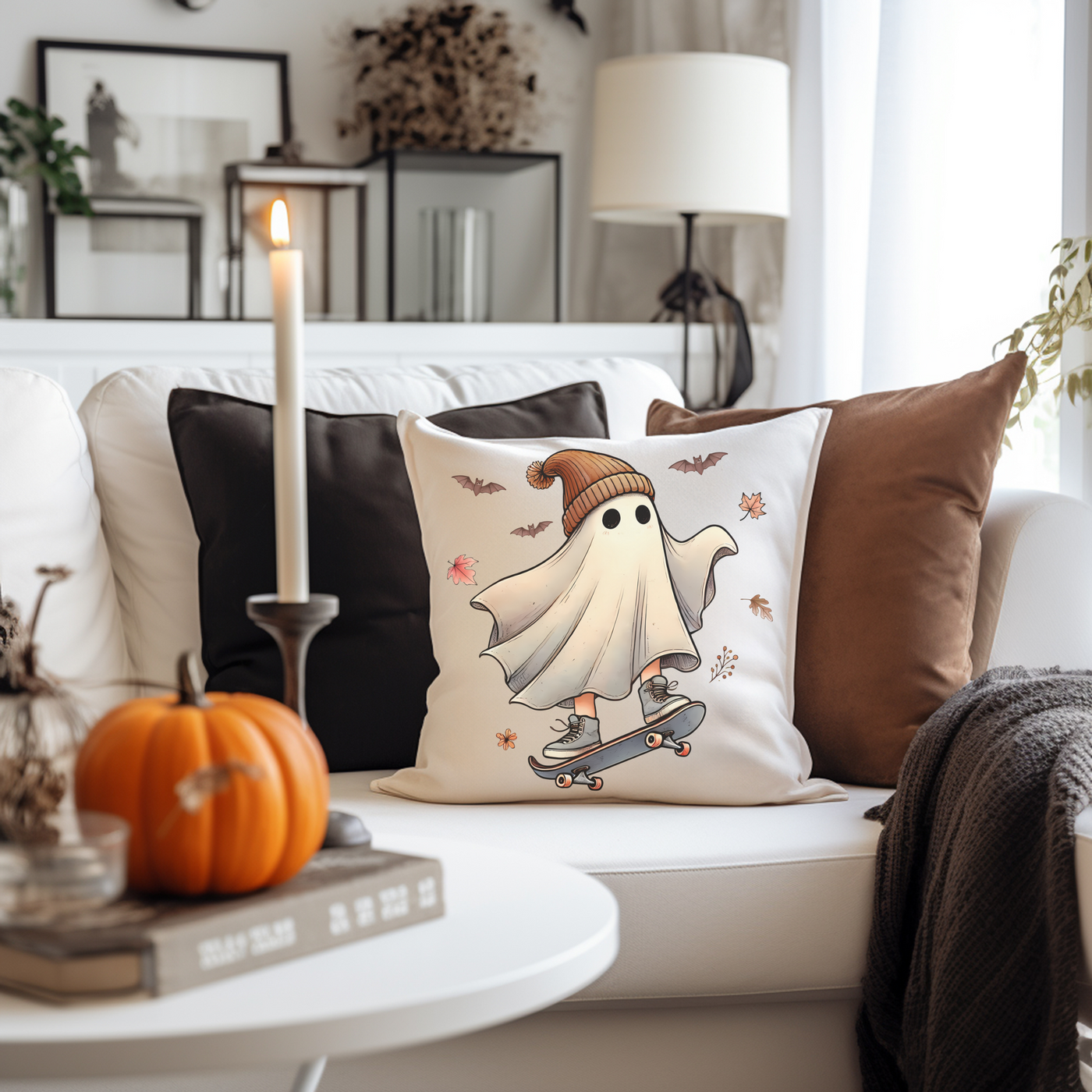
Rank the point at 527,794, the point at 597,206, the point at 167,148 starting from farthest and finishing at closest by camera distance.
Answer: the point at 167,148 → the point at 597,206 → the point at 527,794

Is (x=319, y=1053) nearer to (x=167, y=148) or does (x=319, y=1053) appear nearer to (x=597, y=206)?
(x=597, y=206)

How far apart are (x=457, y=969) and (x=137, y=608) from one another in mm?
1054

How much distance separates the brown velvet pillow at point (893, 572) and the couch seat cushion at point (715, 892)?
0.19 metres

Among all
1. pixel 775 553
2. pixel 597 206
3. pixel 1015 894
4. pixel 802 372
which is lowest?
pixel 1015 894

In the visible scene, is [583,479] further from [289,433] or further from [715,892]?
[289,433]

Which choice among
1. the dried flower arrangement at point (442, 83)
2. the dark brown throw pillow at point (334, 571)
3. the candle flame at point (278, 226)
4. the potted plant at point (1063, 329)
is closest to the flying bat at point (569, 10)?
the dried flower arrangement at point (442, 83)

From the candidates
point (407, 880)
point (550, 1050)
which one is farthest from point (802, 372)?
point (407, 880)

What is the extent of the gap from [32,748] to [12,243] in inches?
94.4

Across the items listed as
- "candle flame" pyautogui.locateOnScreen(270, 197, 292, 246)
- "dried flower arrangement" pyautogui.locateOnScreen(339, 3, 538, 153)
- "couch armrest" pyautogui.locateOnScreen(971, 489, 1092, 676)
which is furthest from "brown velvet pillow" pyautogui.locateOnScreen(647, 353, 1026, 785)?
"dried flower arrangement" pyautogui.locateOnScreen(339, 3, 538, 153)

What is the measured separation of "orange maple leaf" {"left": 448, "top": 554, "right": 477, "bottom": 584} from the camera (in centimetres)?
143

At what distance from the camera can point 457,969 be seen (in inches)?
29.5

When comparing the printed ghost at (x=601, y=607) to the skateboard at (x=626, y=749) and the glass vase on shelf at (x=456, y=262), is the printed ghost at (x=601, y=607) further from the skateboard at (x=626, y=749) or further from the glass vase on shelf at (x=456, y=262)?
the glass vase on shelf at (x=456, y=262)

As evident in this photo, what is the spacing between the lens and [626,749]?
1378 mm

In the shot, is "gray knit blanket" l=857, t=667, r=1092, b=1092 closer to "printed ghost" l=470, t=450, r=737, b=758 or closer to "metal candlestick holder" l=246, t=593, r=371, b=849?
"printed ghost" l=470, t=450, r=737, b=758
